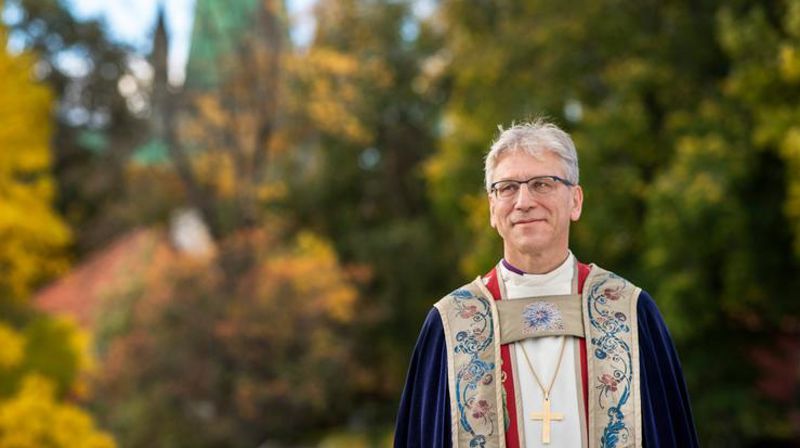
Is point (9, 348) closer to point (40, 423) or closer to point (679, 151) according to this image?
point (40, 423)

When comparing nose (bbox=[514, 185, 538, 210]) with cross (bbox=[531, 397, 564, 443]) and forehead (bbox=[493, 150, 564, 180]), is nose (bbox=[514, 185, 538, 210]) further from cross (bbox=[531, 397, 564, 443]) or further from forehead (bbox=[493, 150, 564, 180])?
cross (bbox=[531, 397, 564, 443])

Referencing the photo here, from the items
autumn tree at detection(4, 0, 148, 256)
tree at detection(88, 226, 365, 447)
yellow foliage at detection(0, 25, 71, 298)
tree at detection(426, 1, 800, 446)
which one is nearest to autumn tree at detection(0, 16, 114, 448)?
yellow foliage at detection(0, 25, 71, 298)

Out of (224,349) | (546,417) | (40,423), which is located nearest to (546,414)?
(546,417)

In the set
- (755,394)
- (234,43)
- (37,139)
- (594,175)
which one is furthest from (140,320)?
(755,394)

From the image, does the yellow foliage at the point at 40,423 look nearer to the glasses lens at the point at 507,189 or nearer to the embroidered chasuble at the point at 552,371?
the embroidered chasuble at the point at 552,371

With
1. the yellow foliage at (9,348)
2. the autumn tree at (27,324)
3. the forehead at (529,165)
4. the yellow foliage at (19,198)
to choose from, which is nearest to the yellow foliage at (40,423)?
the autumn tree at (27,324)

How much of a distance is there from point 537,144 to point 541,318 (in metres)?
0.45

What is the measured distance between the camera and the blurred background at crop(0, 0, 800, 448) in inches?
473

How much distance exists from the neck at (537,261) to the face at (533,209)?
0.01 metres

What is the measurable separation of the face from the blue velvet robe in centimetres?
30

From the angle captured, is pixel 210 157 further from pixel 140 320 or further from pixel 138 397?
pixel 138 397

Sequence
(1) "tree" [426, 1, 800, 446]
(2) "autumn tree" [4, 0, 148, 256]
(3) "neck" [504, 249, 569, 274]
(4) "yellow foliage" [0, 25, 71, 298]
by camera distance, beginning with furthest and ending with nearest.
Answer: (2) "autumn tree" [4, 0, 148, 256], (4) "yellow foliage" [0, 25, 71, 298], (1) "tree" [426, 1, 800, 446], (3) "neck" [504, 249, 569, 274]

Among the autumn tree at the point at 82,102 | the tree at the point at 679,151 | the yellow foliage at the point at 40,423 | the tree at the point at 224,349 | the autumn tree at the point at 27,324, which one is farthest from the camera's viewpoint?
the autumn tree at the point at 82,102

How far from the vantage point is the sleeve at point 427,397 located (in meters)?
3.02
